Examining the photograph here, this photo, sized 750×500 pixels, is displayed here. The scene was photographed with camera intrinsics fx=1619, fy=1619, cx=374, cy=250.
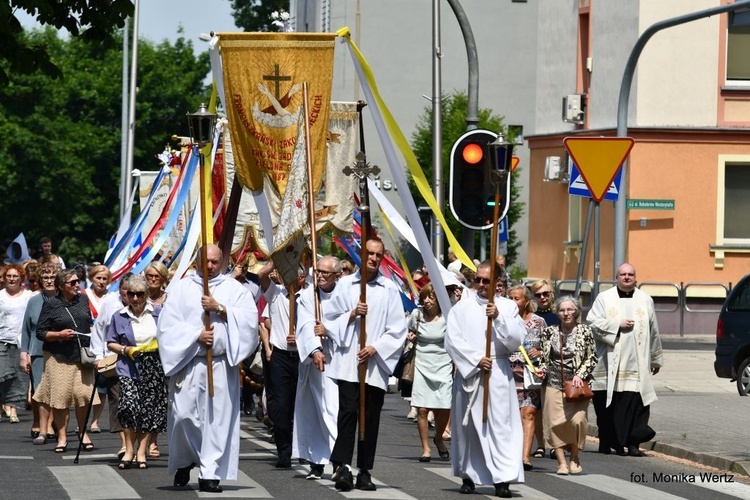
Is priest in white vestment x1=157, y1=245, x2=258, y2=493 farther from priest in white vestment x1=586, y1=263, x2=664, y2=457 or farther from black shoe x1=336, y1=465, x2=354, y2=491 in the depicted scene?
priest in white vestment x1=586, y1=263, x2=664, y2=457

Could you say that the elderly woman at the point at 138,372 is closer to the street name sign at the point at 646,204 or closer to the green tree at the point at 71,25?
the green tree at the point at 71,25

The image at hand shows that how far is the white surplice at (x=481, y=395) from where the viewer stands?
1221 cm

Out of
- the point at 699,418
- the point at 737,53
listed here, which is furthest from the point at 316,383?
the point at 737,53

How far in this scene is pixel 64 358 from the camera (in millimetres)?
15531

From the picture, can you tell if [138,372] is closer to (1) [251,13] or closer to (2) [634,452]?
(2) [634,452]

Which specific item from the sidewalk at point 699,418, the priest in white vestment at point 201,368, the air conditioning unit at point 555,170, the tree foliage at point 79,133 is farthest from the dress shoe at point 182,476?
the tree foliage at point 79,133

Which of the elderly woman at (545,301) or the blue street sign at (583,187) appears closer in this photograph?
the elderly woman at (545,301)

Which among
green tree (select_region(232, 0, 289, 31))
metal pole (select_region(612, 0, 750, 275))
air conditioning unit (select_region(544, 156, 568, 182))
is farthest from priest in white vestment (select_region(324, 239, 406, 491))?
green tree (select_region(232, 0, 289, 31))

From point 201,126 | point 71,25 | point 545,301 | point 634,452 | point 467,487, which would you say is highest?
point 71,25

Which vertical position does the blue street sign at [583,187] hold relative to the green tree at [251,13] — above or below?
below

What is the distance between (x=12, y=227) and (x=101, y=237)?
16.1ft

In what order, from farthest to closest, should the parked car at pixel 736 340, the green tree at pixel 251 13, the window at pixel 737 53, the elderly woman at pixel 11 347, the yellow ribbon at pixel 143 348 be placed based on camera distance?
1. the green tree at pixel 251 13
2. the window at pixel 737 53
3. the parked car at pixel 736 340
4. the elderly woman at pixel 11 347
5. the yellow ribbon at pixel 143 348

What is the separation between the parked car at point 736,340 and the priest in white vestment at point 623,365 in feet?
18.4

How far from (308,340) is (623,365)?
420cm
